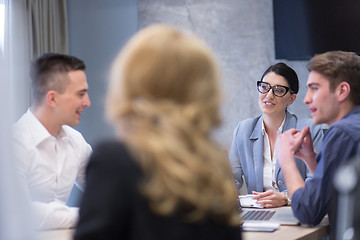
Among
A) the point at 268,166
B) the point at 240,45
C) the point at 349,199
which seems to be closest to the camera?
the point at 349,199

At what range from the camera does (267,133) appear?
3432 mm

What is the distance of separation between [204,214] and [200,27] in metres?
3.84

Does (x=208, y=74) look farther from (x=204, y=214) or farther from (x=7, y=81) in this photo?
(x=7, y=81)

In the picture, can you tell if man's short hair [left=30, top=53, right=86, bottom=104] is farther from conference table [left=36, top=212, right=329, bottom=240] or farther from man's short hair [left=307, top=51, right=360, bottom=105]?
man's short hair [left=307, top=51, right=360, bottom=105]

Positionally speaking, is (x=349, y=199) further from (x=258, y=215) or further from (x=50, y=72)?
(x=50, y=72)

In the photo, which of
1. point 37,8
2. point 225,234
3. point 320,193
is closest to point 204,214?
point 225,234

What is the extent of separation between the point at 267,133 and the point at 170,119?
240cm

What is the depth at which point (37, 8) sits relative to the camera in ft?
14.9

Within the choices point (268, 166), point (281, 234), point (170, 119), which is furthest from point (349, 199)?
point (268, 166)

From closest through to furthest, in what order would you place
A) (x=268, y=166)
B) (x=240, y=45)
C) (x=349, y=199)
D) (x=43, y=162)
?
(x=349, y=199) < (x=43, y=162) < (x=268, y=166) < (x=240, y=45)

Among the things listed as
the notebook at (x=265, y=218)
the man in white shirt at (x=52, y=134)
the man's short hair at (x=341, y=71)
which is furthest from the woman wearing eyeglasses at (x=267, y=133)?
the man in white shirt at (x=52, y=134)

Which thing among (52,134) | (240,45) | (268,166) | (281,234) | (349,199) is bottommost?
(281,234)

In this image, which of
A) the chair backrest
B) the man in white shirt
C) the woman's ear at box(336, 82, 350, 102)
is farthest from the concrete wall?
the chair backrest

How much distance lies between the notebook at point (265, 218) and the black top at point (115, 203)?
43.0 inches
